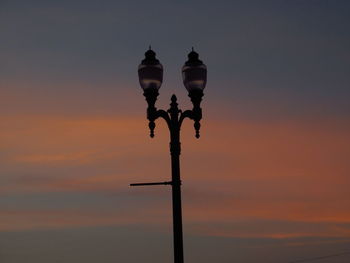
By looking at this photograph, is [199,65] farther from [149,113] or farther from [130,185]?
[130,185]

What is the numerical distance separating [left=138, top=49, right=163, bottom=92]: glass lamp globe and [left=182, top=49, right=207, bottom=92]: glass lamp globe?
516 millimetres

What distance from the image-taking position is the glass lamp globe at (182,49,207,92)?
443 inches

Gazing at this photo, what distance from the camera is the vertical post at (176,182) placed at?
10109 millimetres

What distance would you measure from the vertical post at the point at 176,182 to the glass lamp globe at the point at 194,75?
1.24 feet

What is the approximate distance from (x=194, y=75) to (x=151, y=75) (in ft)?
2.69

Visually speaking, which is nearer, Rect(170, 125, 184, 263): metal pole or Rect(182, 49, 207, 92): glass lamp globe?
Rect(170, 125, 184, 263): metal pole

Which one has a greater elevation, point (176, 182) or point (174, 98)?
point (174, 98)

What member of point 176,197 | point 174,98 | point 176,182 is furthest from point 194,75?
point 176,197

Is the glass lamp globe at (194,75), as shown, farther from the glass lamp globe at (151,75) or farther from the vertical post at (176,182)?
the glass lamp globe at (151,75)

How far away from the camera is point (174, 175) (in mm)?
10664

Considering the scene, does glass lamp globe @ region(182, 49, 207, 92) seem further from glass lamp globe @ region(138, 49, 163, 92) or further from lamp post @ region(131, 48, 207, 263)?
glass lamp globe @ region(138, 49, 163, 92)

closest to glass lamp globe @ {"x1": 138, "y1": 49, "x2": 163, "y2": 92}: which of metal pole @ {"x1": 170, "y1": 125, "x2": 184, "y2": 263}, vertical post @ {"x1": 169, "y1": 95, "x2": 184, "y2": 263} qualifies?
Answer: vertical post @ {"x1": 169, "y1": 95, "x2": 184, "y2": 263}

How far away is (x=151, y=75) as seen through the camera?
1102cm

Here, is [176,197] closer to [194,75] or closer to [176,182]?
[176,182]
